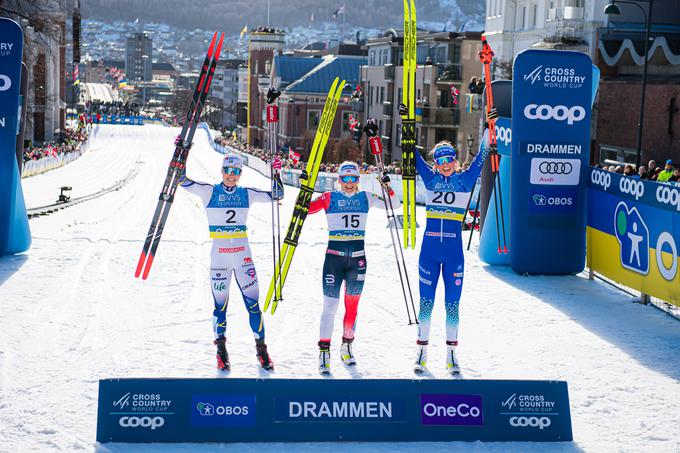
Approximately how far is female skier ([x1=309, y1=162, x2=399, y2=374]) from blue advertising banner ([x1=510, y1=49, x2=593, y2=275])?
228 inches

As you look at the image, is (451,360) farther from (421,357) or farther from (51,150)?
(51,150)

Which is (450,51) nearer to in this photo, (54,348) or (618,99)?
(618,99)

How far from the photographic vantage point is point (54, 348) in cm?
967

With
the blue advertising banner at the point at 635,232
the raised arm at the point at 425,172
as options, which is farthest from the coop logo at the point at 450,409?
the blue advertising banner at the point at 635,232

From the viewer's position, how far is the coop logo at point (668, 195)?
452 inches

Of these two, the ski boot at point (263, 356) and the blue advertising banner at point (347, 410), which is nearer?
the blue advertising banner at point (347, 410)

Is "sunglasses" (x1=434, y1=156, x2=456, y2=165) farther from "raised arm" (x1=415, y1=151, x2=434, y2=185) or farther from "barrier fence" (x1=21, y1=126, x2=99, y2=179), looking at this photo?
"barrier fence" (x1=21, y1=126, x2=99, y2=179)

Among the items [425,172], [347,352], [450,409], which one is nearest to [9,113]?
[347,352]

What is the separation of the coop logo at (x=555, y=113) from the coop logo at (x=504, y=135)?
0.73m

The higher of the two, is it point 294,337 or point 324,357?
point 324,357

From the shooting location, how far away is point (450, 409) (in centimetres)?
729

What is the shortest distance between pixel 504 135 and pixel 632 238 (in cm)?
308

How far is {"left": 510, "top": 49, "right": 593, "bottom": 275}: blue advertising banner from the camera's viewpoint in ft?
45.8

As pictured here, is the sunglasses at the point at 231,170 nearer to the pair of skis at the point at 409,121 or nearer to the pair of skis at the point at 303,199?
the pair of skis at the point at 303,199
